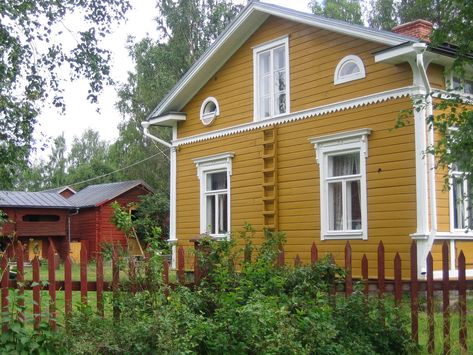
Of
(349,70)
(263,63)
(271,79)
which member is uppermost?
(263,63)

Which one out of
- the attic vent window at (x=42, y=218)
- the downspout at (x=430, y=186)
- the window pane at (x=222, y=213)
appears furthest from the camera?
the attic vent window at (x=42, y=218)

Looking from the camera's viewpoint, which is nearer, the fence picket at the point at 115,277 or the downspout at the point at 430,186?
the fence picket at the point at 115,277

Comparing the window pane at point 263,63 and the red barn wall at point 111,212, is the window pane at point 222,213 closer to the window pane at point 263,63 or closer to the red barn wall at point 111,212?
the window pane at point 263,63

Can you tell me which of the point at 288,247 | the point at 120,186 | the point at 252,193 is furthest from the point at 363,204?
the point at 120,186

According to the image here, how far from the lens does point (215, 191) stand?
1656 centimetres

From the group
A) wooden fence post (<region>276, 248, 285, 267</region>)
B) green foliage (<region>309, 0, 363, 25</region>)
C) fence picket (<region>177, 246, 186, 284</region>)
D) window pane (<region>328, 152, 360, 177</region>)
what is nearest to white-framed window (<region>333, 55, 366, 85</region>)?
window pane (<region>328, 152, 360, 177</region>)

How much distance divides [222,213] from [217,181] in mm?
876

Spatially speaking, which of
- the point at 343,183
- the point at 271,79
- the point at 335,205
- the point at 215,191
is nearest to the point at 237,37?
the point at 271,79

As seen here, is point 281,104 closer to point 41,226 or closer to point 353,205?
point 353,205

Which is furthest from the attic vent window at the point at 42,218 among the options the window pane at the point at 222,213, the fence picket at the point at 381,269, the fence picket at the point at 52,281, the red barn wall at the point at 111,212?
Answer: the fence picket at the point at 381,269

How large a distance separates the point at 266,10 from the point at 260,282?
32.4 ft

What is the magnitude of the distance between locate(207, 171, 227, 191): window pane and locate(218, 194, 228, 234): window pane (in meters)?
0.28

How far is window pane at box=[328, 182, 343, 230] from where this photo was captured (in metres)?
13.4

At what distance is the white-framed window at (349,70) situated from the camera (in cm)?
1302
